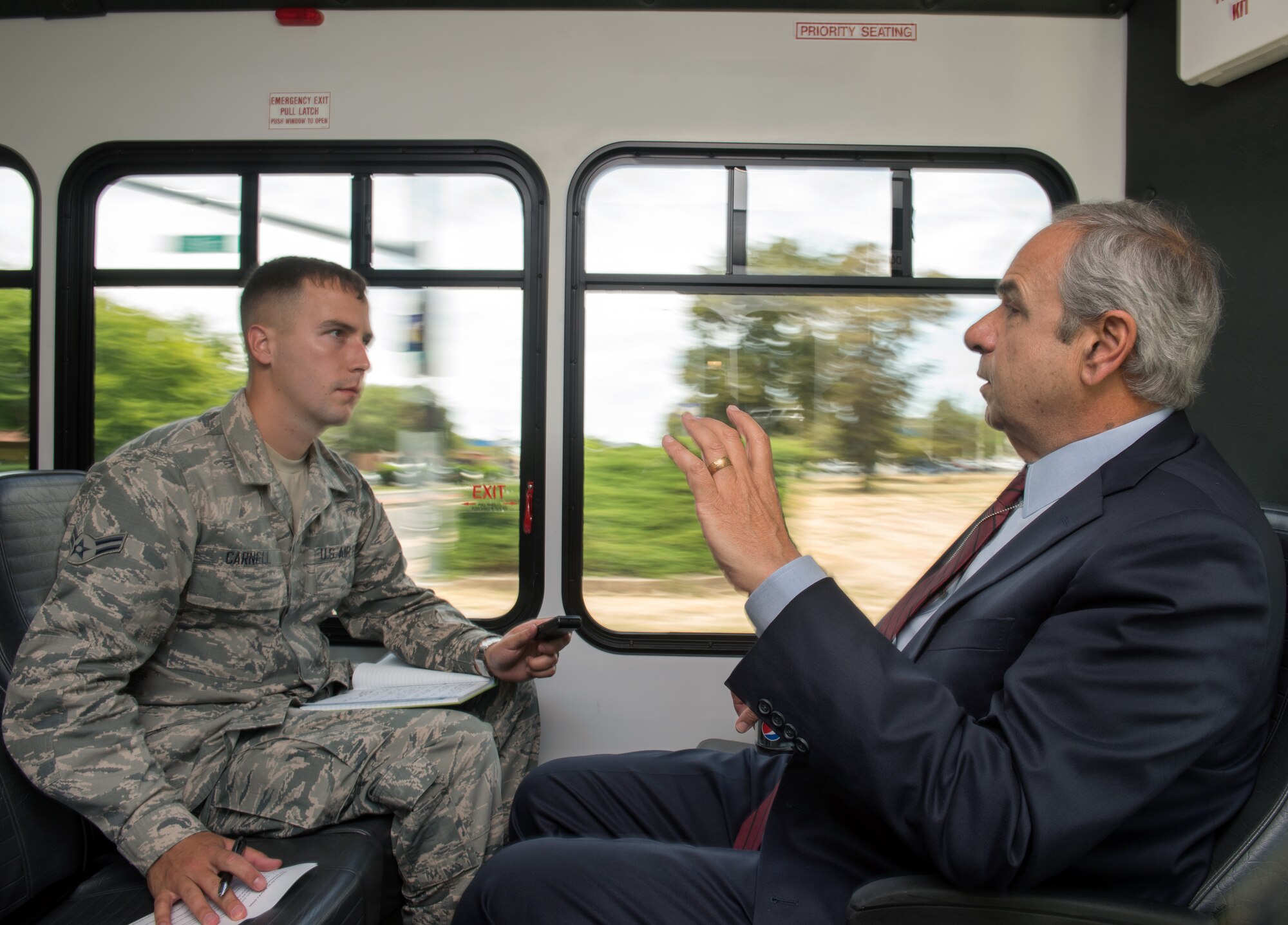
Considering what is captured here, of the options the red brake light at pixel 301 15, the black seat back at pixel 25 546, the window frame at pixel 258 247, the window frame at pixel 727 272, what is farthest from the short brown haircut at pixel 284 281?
the red brake light at pixel 301 15

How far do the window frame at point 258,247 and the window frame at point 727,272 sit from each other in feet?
0.34

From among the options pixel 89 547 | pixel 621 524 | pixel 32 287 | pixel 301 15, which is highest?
pixel 301 15

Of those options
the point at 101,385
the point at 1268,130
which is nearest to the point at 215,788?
the point at 101,385

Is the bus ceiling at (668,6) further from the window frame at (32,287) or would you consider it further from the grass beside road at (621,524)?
the grass beside road at (621,524)

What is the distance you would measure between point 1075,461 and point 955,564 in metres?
0.25

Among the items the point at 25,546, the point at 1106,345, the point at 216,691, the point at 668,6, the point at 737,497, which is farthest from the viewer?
the point at 668,6

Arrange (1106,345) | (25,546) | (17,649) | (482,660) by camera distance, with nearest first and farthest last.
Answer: (1106,345)
(17,649)
(25,546)
(482,660)

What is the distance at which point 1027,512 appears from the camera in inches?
52.6

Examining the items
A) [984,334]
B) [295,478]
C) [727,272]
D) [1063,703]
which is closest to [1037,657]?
[1063,703]

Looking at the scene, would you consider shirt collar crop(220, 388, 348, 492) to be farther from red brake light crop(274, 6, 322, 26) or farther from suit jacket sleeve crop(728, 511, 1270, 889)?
red brake light crop(274, 6, 322, 26)

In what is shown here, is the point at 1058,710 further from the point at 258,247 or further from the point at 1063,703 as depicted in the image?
the point at 258,247

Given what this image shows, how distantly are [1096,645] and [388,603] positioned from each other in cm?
192

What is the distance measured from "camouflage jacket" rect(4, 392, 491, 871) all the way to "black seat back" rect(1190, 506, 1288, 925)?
163 cm

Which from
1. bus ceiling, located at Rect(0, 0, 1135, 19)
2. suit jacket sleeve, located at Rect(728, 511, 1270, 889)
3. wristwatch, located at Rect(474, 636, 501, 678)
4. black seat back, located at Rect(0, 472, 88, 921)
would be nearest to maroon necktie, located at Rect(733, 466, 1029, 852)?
suit jacket sleeve, located at Rect(728, 511, 1270, 889)
